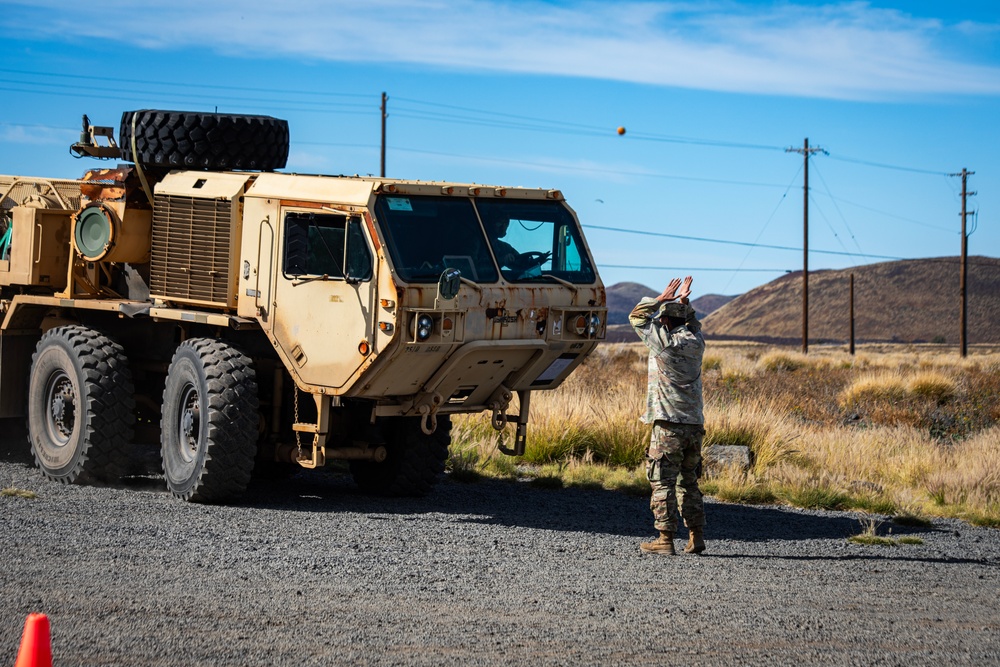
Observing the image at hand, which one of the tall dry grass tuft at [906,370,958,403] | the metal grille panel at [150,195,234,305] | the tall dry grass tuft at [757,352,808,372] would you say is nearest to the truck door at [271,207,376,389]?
the metal grille panel at [150,195,234,305]

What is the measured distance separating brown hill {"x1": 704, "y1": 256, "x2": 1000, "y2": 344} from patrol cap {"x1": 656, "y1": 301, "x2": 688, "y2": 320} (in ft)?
326

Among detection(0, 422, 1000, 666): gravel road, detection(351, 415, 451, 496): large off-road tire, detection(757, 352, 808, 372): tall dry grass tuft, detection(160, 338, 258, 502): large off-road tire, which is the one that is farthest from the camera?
detection(757, 352, 808, 372): tall dry grass tuft

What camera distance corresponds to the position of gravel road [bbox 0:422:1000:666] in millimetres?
6828

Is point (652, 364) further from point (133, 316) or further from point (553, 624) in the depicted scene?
point (133, 316)

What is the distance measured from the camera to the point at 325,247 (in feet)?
35.3

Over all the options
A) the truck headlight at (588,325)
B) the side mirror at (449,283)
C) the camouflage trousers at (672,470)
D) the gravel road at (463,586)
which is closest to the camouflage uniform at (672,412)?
the camouflage trousers at (672,470)

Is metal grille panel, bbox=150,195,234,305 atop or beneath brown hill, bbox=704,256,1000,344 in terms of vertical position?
beneath

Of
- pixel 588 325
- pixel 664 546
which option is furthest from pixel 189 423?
pixel 664 546

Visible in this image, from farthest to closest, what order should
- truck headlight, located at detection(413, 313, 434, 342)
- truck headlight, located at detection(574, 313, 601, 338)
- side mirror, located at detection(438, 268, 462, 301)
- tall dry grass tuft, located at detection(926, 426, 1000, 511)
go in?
1. tall dry grass tuft, located at detection(926, 426, 1000, 511)
2. truck headlight, located at detection(574, 313, 601, 338)
3. truck headlight, located at detection(413, 313, 434, 342)
4. side mirror, located at detection(438, 268, 462, 301)

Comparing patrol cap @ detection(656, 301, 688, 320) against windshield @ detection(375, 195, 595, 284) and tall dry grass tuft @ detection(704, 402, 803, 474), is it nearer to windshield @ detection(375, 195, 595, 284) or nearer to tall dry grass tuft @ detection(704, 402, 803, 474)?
windshield @ detection(375, 195, 595, 284)

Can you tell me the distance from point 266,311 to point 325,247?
0.88 m

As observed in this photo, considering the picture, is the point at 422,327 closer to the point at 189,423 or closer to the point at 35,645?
the point at 189,423

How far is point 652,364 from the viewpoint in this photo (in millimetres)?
9852

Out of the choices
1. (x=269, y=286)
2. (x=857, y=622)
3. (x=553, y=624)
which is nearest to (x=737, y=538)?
(x=857, y=622)
